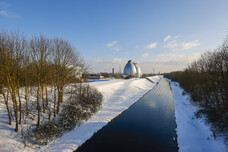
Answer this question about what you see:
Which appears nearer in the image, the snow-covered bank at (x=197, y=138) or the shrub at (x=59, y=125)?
the snow-covered bank at (x=197, y=138)

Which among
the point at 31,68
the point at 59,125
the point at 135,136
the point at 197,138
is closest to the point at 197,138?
the point at 197,138

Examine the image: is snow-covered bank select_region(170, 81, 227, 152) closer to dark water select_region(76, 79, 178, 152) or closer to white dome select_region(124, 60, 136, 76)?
dark water select_region(76, 79, 178, 152)

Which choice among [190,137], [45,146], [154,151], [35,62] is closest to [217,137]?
[190,137]

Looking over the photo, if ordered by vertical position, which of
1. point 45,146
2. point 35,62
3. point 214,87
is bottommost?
point 45,146

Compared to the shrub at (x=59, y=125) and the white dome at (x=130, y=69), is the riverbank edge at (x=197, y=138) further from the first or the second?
the white dome at (x=130, y=69)

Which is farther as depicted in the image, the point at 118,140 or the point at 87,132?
the point at 87,132

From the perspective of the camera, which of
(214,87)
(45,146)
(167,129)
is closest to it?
(45,146)

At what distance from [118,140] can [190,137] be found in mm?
5343

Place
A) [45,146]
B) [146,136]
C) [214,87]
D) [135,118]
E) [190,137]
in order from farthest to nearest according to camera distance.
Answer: [135,118] → [214,87] → [146,136] → [190,137] → [45,146]

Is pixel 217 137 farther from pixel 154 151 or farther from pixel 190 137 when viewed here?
pixel 154 151

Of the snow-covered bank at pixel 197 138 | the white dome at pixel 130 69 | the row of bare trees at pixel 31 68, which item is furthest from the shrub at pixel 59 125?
the white dome at pixel 130 69

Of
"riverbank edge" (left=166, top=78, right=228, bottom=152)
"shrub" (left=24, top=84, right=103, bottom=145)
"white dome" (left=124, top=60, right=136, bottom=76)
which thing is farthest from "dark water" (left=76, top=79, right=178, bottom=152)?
"white dome" (left=124, top=60, right=136, bottom=76)

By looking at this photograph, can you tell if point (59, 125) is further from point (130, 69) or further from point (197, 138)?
point (130, 69)

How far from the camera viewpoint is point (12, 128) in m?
6.59
